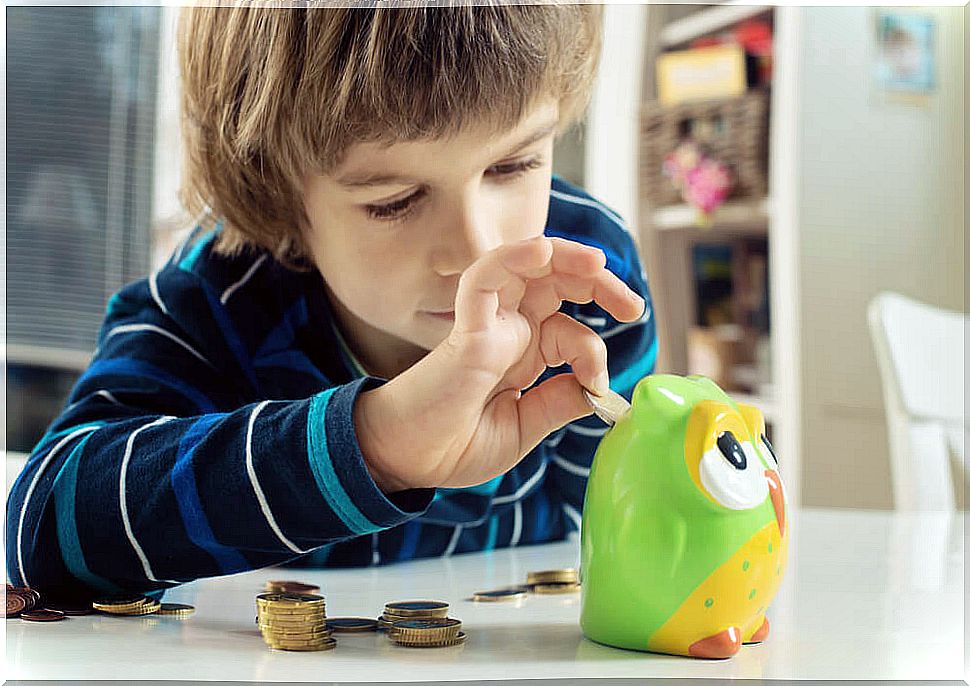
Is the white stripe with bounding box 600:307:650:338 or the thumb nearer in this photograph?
the thumb

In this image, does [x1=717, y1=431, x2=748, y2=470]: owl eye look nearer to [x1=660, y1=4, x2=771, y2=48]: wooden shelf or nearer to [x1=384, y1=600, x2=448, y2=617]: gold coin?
[x1=384, y1=600, x2=448, y2=617]: gold coin

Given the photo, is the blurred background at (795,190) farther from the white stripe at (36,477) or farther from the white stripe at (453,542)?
the white stripe at (36,477)

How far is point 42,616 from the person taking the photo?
44 cm

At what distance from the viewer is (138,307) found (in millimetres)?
652

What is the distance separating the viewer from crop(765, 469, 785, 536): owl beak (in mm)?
412

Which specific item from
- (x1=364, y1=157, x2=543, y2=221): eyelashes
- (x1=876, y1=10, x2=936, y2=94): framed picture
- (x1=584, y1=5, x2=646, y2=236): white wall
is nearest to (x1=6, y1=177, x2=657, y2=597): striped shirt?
(x1=364, y1=157, x2=543, y2=221): eyelashes

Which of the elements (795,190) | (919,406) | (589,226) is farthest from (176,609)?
(795,190)

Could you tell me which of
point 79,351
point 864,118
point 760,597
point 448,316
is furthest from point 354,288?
point 79,351

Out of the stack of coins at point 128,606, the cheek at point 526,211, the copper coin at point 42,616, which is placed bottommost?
the stack of coins at point 128,606

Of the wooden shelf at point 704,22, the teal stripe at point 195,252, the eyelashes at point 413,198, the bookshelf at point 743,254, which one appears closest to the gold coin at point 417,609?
the eyelashes at point 413,198

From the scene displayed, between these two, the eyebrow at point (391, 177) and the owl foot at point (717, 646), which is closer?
the owl foot at point (717, 646)

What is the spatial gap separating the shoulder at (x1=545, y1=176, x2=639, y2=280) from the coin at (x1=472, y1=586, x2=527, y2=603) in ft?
1.02

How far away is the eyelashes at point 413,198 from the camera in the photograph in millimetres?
550

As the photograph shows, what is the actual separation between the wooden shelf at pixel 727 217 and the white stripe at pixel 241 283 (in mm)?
1322
